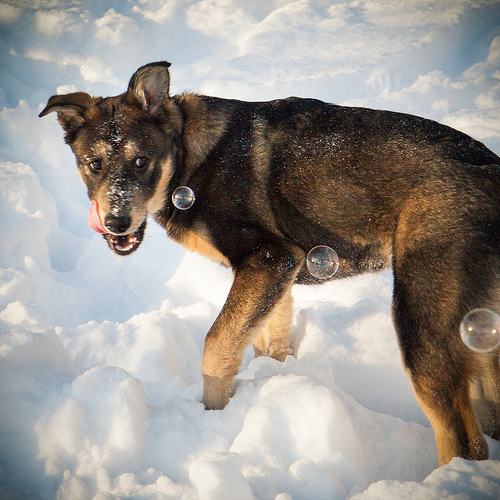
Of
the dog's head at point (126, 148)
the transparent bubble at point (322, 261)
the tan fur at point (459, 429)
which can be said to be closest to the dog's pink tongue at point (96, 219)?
the dog's head at point (126, 148)

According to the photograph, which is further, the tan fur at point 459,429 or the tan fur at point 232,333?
the tan fur at point 232,333

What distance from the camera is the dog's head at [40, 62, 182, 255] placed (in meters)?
2.57

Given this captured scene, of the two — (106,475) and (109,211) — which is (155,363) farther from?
(109,211)

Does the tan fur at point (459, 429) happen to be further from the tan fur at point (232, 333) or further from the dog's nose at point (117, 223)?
the dog's nose at point (117, 223)

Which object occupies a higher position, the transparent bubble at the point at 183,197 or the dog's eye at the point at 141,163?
the dog's eye at the point at 141,163

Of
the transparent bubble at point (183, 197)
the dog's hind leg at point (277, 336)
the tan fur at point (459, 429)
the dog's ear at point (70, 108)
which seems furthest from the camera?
the dog's hind leg at point (277, 336)

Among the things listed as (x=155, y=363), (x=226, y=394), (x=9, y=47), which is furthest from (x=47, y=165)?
(x=226, y=394)

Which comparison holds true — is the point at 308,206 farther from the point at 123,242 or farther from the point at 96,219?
the point at 96,219

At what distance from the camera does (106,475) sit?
1.90 meters

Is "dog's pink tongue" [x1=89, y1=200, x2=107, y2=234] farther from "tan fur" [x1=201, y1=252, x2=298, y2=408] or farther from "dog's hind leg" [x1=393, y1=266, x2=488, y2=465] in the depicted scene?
"dog's hind leg" [x1=393, y1=266, x2=488, y2=465]

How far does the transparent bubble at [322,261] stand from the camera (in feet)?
8.69

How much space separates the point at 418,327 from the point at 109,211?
2244mm

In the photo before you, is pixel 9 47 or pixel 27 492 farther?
pixel 9 47

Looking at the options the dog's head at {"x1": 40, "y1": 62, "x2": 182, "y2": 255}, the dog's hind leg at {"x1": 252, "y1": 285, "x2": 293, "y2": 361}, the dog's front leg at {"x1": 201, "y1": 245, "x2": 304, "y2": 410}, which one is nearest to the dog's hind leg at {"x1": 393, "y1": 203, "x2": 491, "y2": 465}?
the dog's front leg at {"x1": 201, "y1": 245, "x2": 304, "y2": 410}
